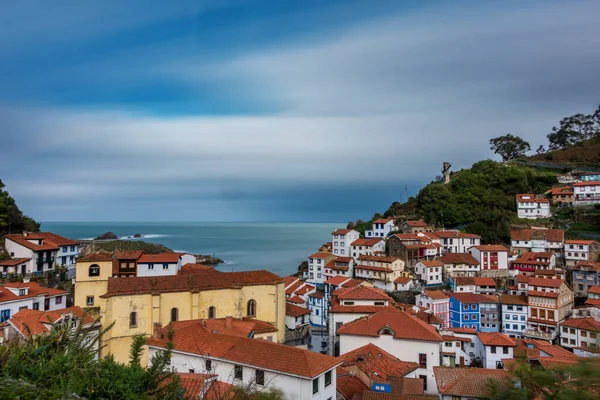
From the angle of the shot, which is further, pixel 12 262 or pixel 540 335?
pixel 540 335

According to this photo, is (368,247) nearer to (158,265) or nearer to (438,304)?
(438,304)

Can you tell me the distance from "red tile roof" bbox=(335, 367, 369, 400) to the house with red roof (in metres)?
26.3

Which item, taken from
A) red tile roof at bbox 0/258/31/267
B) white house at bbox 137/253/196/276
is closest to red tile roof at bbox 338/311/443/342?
white house at bbox 137/253/196/276

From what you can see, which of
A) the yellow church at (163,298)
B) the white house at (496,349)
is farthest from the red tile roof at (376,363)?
the white house at (496,349)

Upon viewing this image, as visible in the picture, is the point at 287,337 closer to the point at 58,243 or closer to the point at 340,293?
the point at 340,293

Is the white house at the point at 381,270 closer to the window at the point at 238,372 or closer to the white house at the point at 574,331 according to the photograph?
the white house at the point at 574,331

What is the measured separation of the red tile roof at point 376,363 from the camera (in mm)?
16844

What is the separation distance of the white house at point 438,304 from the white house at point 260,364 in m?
25.1

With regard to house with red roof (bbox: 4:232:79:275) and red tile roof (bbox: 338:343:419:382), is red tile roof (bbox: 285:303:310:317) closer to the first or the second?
red tile roof (bbox: 338:343:419:382)

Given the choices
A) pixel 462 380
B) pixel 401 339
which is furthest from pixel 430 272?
pixel 462 380

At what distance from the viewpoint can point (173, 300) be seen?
2327 centimetres

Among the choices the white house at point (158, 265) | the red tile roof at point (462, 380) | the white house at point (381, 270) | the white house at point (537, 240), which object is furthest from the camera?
the white house at point (537, 240)

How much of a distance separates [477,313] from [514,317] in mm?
3058

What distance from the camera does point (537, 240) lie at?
48.0m
